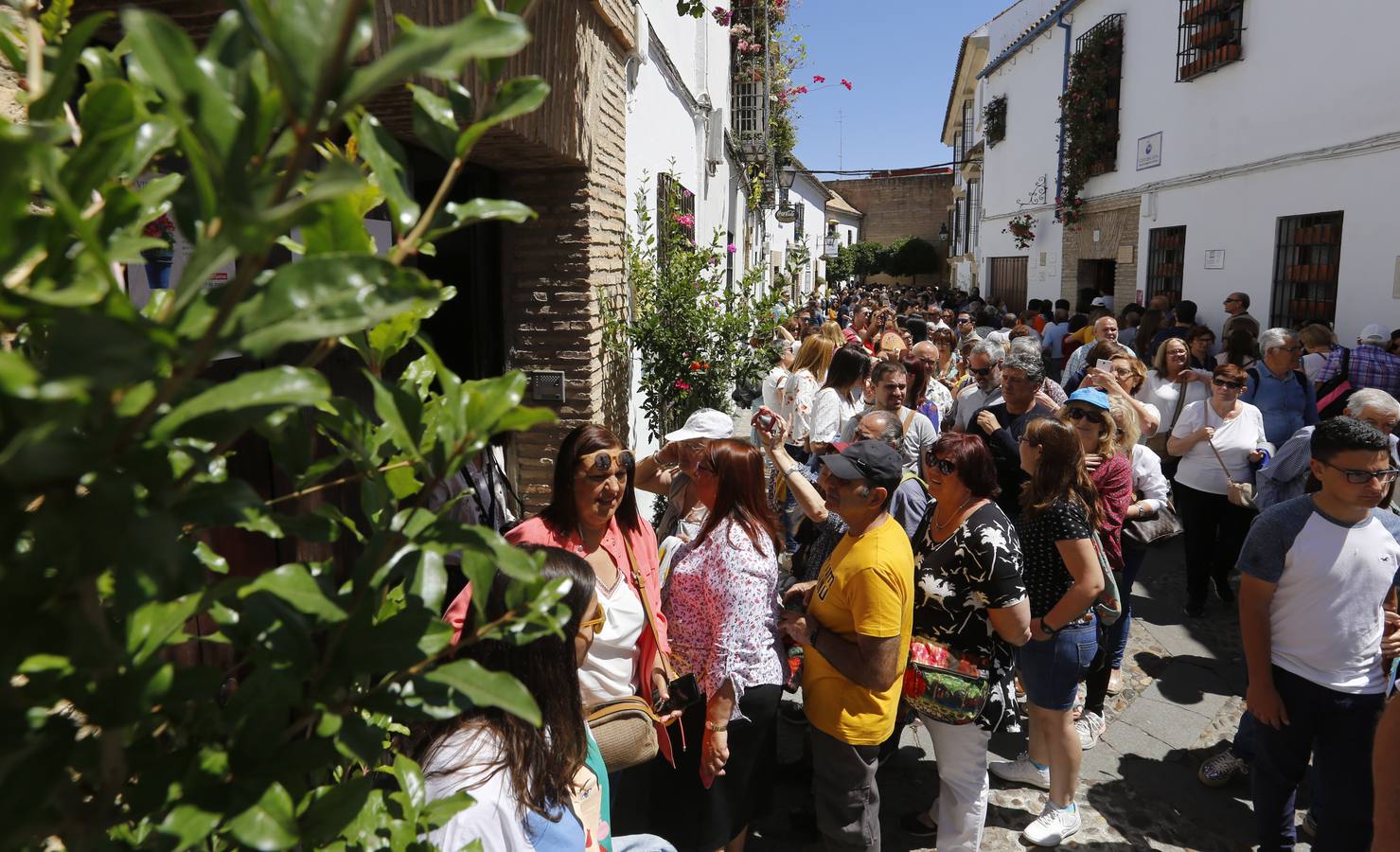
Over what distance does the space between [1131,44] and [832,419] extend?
1133cm

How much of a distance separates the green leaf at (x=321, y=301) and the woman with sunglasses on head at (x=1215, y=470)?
5.82 metres

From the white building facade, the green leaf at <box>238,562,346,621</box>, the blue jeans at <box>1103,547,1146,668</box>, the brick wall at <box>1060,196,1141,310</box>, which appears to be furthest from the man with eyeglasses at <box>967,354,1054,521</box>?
the brick wall at <box>1060,196,1141,310</box>

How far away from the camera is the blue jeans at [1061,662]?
353 cm

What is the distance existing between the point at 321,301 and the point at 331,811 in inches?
19.0

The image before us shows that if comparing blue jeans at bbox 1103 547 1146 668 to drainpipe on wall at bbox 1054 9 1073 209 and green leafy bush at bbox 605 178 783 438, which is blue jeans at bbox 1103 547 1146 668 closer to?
green leafy bush at bbox 605 178 783 438

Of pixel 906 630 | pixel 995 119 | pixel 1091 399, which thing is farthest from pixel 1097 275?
pixel 906 630

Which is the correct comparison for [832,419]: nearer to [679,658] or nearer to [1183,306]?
[679,658]

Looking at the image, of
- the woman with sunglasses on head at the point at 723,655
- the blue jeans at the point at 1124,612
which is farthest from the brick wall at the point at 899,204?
the woman with sunglasses on head at the point at 723,655

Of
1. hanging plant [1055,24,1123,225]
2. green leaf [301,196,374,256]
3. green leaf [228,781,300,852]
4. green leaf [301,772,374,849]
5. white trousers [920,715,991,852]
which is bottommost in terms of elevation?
white trousers [920,715,991,852]

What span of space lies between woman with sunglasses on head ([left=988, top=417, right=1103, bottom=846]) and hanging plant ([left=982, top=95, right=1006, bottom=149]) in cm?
1972

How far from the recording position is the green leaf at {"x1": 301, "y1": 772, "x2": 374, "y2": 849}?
30.6 inches

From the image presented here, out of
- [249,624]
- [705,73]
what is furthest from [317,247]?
[705,73]

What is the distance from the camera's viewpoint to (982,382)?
5.69m

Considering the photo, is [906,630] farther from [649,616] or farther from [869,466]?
[649,616]
